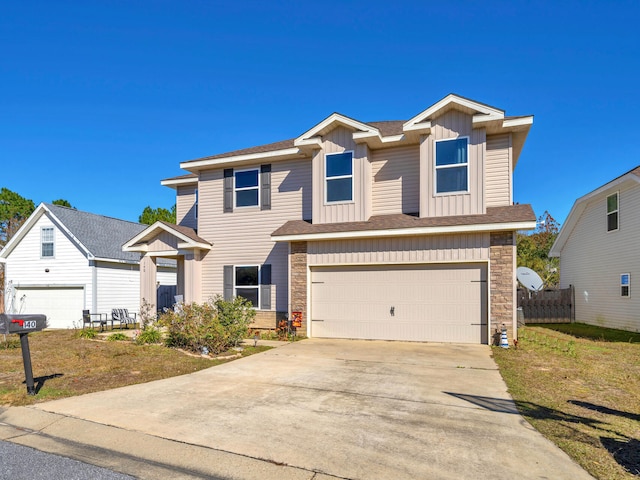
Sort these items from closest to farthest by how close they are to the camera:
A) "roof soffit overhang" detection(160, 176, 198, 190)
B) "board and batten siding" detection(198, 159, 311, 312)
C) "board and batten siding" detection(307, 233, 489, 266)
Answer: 1. "board and batten siding" detection(307, 233, 489, 266)
2. "board and batten siding" detection(198, 159, 311, 312)
3. "roof soffit overhang" detection(160, 176, 198, 190)

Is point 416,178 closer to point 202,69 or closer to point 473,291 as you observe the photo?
point 473,291

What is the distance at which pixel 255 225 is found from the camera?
561 inches

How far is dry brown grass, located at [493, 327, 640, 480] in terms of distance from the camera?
3985 mm

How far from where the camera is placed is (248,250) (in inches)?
562

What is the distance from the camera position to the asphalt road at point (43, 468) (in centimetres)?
367

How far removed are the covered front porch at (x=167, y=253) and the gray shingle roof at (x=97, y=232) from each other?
5.93 meters

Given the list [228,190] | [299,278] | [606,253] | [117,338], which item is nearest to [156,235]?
[228,190]

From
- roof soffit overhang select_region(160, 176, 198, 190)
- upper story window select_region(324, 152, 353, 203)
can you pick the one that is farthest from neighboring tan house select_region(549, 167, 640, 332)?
roof soffit overhang select_region(160, 176, 198, 190)

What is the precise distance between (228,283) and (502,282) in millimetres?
9221

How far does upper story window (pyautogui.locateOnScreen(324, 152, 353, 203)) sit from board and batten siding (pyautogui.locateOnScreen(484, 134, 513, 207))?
421 centimetres

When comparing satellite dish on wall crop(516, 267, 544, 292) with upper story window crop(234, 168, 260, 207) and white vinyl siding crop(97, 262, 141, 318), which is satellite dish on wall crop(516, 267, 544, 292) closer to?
upper story window crop(234, 168, 260, 207)

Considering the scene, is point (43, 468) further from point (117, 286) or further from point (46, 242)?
point (46, 242)

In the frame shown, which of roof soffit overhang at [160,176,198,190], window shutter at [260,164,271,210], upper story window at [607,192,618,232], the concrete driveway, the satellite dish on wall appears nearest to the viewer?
the concrete driveway

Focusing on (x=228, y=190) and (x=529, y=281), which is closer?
(x=228, y=190)
